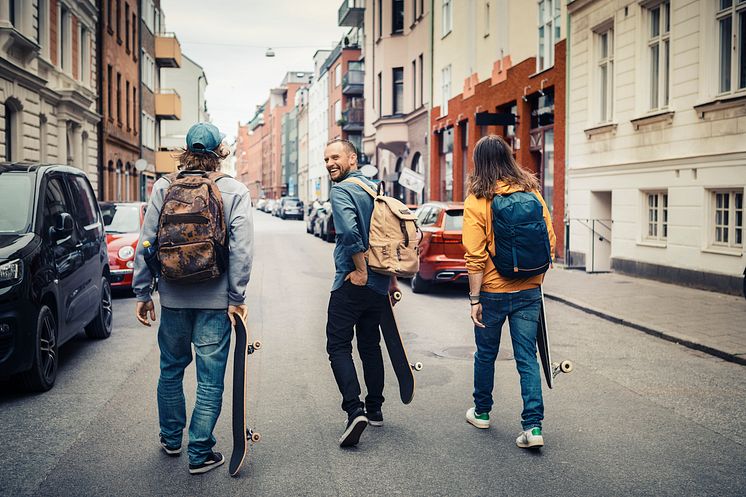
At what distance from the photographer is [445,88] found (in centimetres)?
3012

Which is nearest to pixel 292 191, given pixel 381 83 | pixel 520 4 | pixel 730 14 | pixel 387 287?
pixel 381 83

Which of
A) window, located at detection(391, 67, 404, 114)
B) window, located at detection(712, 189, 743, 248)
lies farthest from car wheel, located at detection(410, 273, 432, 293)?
window, located at detection(391, 67, 404, 114)

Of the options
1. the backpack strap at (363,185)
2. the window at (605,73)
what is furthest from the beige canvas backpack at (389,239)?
the window at (605,73)

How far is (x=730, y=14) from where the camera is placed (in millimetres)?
12508

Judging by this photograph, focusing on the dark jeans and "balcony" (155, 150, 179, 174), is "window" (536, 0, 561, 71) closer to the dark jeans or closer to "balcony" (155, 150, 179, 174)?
the dark jeans

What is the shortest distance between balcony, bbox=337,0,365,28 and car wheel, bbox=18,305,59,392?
4926 cm

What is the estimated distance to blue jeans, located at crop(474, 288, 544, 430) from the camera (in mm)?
5012

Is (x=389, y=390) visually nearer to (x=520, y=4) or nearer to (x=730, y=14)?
(x=730, y=14)

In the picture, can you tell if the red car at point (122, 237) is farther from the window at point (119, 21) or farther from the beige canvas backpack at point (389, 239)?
the window at point (119, 21)

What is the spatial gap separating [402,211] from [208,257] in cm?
138

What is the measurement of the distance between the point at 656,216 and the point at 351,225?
11768 mm

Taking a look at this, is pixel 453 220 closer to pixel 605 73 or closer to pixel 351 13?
pixel 605 73

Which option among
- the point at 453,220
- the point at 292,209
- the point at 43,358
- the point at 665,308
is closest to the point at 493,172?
the point at 43,358

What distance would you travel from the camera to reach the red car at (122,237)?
41.7 ft
